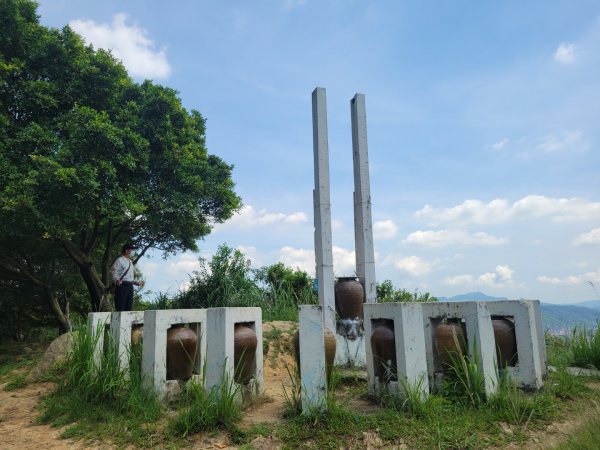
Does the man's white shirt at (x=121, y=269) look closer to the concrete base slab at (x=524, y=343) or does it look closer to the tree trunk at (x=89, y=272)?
the tree trunk at (x=89, y=272)

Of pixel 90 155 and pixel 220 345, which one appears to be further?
pixel 90 155

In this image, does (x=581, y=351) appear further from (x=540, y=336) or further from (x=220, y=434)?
(x=220, y=434)

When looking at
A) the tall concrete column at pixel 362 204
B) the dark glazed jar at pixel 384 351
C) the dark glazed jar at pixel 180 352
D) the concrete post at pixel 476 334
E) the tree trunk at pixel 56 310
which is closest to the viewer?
the concrete post at pixel 476 334

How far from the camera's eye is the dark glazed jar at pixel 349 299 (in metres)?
7.07

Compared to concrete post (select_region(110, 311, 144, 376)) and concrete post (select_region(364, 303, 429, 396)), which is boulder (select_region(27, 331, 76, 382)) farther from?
concrete post (select_region(364, 303, 429, 396))

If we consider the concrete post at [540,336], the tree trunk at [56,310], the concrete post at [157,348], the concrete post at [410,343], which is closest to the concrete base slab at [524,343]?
the concrete post at [540,336]

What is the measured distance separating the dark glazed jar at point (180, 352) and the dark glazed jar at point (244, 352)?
490 millimetres

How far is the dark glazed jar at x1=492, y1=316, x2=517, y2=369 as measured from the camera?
4.75m

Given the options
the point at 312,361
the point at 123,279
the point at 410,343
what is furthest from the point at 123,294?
the point at 410,343

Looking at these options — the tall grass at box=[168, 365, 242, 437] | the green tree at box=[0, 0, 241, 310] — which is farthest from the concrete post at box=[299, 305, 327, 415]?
the green tree at box=[0, 0, 241, 310]

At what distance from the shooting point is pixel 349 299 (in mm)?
7070

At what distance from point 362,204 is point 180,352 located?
12.7 ft

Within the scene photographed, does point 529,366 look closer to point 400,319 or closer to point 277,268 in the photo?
point 400,319

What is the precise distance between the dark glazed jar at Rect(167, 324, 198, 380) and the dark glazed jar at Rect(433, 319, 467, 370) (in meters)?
2.43
